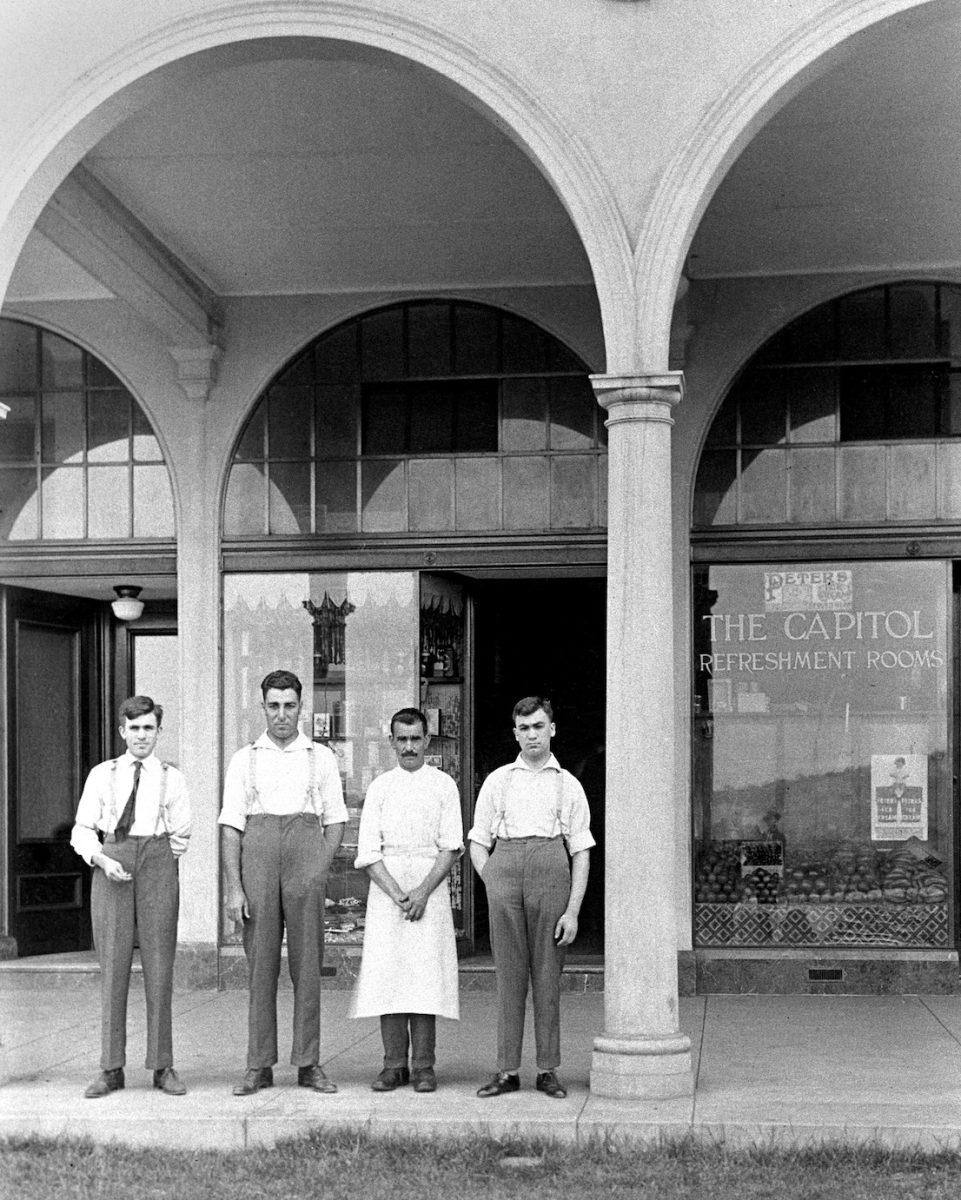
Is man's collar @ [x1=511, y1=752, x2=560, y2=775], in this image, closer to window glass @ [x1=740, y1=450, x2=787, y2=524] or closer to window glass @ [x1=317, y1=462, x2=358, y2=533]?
window glass @ [x1=740, y1=450, x2=787, y2=524]

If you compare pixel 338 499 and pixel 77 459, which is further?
pixel 77 459

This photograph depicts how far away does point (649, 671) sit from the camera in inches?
294

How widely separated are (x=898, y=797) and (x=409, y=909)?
4.22 m

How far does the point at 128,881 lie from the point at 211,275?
468cm

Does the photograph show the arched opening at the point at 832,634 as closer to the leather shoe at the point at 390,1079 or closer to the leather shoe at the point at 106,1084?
the leather shoe at the point at 390,1079

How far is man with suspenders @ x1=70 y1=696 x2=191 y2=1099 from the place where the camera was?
762cm

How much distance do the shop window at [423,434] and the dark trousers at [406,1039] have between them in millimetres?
4094

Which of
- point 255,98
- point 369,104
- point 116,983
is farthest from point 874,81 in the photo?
point 116,983

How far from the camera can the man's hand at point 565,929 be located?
7496 millimetres

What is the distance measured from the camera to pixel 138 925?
25.4 ft

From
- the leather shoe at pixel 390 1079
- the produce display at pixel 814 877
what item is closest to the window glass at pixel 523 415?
the produce display at pixel 814 877

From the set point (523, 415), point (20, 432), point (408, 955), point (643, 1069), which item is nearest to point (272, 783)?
point (408, 955)

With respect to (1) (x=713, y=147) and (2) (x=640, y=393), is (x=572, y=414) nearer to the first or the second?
(2) (x=640, y=393)

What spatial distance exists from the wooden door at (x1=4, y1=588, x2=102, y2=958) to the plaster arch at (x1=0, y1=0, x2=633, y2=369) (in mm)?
4692
